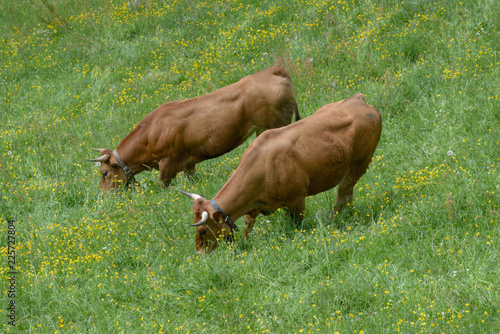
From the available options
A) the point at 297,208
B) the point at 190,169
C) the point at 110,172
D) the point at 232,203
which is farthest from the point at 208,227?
the point at 110,172

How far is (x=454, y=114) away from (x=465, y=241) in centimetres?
353

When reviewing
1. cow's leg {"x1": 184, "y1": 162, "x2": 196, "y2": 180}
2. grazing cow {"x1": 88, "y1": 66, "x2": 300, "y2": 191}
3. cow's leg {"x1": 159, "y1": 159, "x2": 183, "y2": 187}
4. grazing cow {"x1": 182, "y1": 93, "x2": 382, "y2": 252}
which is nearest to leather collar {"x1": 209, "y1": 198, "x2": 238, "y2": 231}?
grazing cow {"x1": 182, "y1": 93, "x2": 382, "y2": 252}

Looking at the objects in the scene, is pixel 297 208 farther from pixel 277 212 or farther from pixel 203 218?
pixel 203 218

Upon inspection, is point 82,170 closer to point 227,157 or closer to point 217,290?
point 227,157

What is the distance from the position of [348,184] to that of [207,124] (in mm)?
2807

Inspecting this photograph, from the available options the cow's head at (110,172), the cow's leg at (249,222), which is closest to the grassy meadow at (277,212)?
the cow's leg at (249,222)

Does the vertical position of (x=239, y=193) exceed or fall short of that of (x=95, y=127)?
it exceeds it

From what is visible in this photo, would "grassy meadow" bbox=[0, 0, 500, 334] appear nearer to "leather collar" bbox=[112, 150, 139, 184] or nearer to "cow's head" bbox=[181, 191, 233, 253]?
"cow's head" bbox=[181, 191, 233, 253]

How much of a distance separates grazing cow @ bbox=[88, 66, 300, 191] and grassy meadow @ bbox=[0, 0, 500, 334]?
1.41ft

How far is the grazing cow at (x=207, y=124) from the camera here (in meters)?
9.98

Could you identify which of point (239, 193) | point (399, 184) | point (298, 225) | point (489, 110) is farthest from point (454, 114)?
point (239, 193)

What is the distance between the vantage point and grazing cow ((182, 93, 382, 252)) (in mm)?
7512

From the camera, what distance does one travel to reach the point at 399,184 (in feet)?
27.3

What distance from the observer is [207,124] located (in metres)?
10.0
